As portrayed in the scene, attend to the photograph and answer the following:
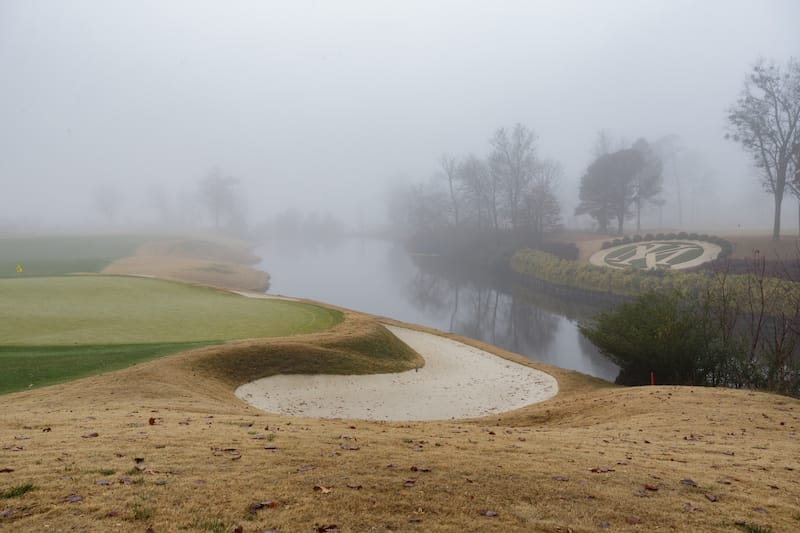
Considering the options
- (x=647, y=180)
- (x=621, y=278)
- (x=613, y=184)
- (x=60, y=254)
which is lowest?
(x=621, y=278)

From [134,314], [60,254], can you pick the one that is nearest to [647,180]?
[134,314]

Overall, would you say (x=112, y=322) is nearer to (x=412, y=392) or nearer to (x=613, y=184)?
(x=412, y=392)

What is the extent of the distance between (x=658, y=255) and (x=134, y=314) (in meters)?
39.5

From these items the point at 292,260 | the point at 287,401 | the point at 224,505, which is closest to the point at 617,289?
the point at 287,401

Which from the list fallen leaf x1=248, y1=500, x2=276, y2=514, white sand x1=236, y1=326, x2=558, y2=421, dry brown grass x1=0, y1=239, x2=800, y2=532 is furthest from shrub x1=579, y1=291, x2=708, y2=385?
fallen leaf x1=248, y1=500, x2=276, y2=514

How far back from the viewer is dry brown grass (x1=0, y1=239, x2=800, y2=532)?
406cm

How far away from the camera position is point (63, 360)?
11891 millimetres

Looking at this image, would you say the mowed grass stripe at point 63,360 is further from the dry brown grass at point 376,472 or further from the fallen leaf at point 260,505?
the fallen leaf at point 260,505

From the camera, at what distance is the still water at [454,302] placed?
952 inches

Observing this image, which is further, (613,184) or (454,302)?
(613,184)

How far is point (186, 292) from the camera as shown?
23.8 metres

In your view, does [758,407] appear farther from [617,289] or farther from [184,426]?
[617,289]

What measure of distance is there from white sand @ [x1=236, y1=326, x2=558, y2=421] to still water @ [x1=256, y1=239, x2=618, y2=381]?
622cm

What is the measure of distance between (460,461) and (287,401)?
758cm
